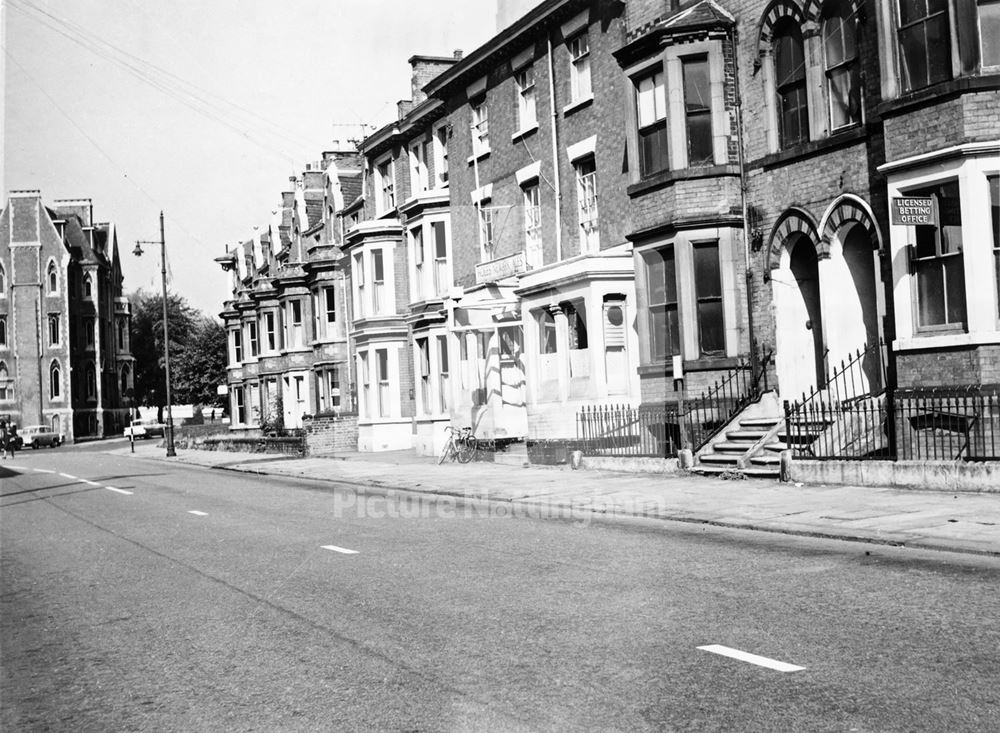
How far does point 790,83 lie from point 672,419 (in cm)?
706

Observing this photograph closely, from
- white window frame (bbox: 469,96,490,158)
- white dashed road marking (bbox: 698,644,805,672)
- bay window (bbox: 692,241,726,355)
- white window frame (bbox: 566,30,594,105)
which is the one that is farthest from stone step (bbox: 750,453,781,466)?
white window frame (bbox: 469,96,490,158)

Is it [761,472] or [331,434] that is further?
[331,434]

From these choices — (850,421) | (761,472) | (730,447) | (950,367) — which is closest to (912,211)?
(950,367)

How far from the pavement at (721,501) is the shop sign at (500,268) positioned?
6296 millimetres

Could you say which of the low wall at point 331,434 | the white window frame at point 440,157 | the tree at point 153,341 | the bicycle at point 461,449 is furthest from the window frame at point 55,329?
the bicycle at point 461,449

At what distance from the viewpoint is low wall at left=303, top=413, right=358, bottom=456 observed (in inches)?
1581

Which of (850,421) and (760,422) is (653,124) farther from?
(850,421)

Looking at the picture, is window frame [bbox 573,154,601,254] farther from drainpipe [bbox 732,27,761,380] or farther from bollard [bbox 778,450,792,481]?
bollard [bbox 778,450,792,481]

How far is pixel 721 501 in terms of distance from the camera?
1605 centimetres

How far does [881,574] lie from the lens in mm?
9703

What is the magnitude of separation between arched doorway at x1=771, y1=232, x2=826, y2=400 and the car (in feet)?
224

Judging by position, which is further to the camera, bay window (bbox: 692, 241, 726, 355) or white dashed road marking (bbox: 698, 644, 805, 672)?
bay window (bbox: 692, 241, 726, 355)

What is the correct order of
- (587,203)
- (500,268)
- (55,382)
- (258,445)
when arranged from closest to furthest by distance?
(587,203)
(500,268)
(258,445)
(55,382)

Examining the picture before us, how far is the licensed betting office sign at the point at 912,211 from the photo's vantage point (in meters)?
16.6
